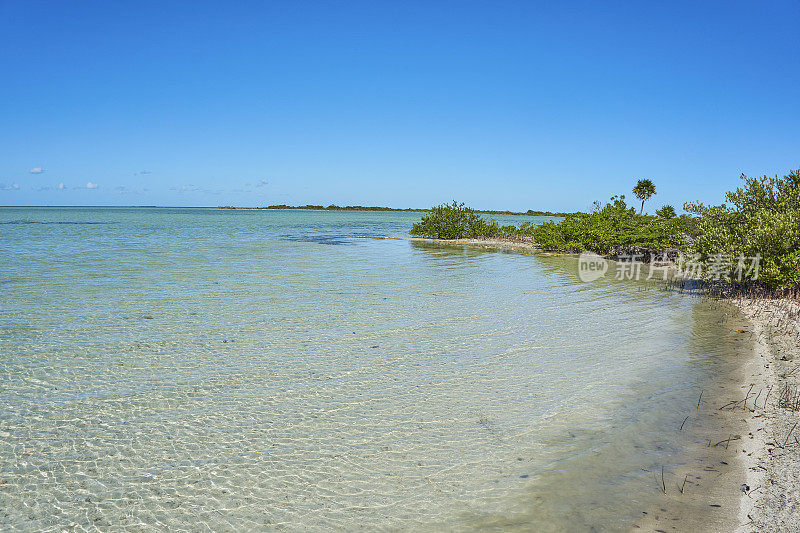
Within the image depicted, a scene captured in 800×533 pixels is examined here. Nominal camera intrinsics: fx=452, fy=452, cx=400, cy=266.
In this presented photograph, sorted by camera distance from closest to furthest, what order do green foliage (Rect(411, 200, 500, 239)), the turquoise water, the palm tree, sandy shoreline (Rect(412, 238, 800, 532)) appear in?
sandy shoreline (Rect(412, 238, 800, 532)) < the turquoise water < green foliage (Rect(411, 200, 500, 239)) < the palm tree

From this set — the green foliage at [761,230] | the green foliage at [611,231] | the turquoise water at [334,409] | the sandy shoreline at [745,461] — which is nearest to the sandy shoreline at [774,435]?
the sandy shoreline at [745,461]

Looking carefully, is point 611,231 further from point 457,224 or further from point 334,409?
point 334,409

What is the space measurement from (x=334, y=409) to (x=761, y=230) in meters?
14.6

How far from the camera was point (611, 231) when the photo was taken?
29.7 meters

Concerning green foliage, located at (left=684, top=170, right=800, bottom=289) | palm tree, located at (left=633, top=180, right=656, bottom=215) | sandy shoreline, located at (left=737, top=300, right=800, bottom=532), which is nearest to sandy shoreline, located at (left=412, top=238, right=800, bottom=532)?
sandy shoreline, located at (left=737, top=300, right=800, bottom=532)

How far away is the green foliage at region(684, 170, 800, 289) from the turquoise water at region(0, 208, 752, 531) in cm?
242

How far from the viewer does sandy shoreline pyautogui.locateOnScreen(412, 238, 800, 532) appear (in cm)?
422

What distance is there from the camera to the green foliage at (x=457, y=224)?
43562 millimetres

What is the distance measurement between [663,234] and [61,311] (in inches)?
1109

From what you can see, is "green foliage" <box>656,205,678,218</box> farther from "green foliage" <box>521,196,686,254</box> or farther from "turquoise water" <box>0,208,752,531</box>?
"turquoise water" <box>0,208,752,531</box>

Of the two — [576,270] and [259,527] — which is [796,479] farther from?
[576,270]

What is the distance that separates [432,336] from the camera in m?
10.4

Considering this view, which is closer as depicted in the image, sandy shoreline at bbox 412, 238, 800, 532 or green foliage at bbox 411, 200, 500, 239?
sandy shoreline at bbox 412, 238, 800, 532

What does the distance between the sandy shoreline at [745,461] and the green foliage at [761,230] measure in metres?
6.40
